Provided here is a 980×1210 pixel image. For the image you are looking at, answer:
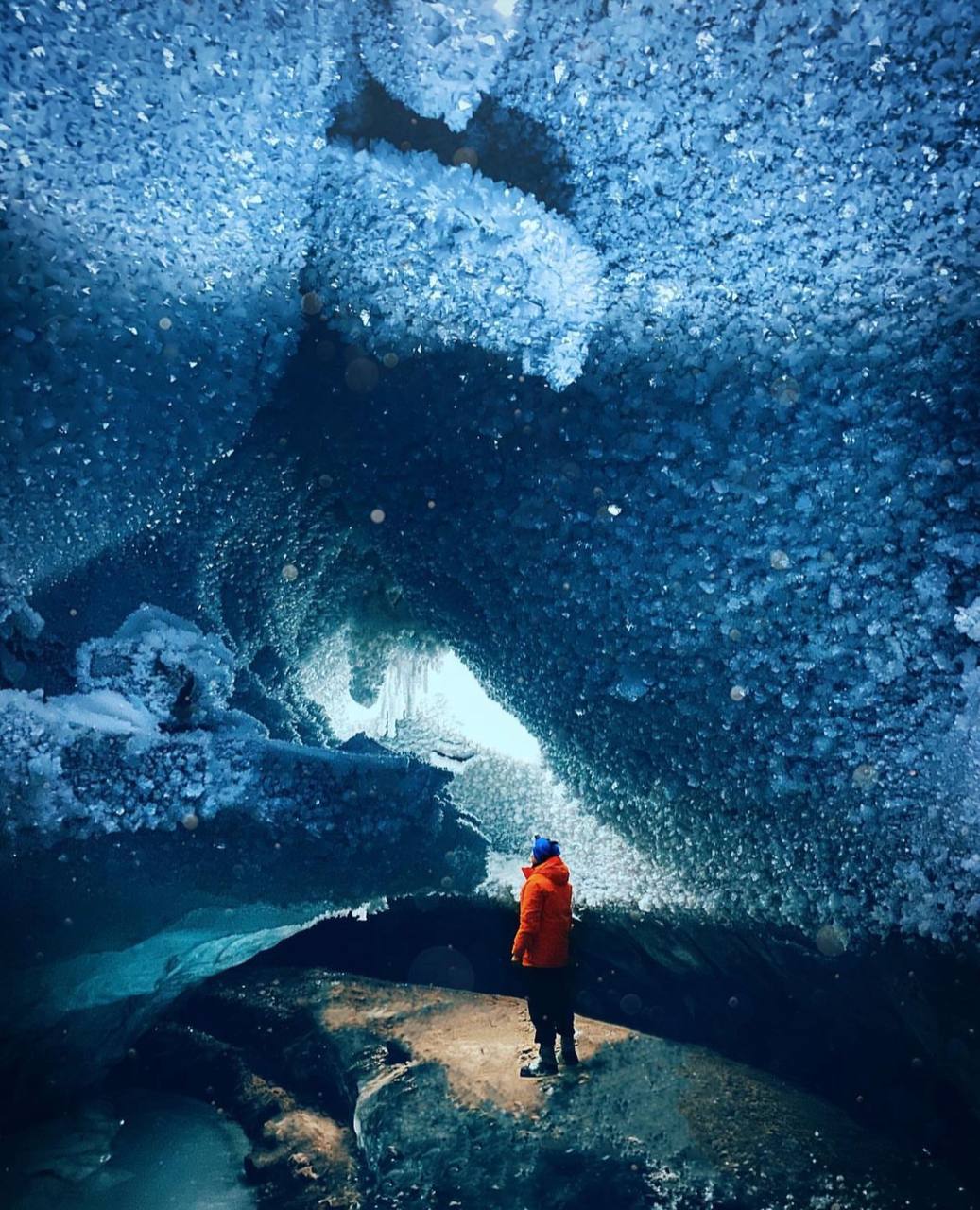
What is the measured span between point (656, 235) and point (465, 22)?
0.89m

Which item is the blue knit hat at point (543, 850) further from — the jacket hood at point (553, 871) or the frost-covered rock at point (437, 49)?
the frost-covered rock at point (437, 49)

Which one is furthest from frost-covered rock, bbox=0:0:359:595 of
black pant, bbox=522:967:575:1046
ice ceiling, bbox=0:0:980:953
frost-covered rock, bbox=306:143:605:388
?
black pant, bbox=522:967:575:1046

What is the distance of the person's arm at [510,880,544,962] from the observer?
2.34 m

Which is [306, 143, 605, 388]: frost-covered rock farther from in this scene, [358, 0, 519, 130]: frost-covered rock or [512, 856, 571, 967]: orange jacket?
[512, 856, 571, 967]: orange jacket

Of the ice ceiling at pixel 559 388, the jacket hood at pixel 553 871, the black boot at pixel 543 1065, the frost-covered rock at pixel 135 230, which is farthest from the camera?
the black boot at pixel 543 1065

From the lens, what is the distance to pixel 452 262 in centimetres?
256

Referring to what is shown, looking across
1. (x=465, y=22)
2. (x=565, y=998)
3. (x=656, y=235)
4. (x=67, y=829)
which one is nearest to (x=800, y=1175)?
(x=565, y=998)

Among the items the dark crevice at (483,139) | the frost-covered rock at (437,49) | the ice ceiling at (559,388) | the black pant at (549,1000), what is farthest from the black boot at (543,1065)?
the frost-covered rock at (437,49)

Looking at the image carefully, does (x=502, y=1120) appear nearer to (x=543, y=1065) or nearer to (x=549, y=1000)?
(x=543, y=1065)

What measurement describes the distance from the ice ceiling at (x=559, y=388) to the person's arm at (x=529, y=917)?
76cm

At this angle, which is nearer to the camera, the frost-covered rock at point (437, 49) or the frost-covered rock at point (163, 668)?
the frost-covered rock at point (437, 49)

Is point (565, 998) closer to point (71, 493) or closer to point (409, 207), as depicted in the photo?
point (71, 493)

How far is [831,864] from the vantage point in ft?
7.97

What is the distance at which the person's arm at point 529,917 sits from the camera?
7.68 ft
